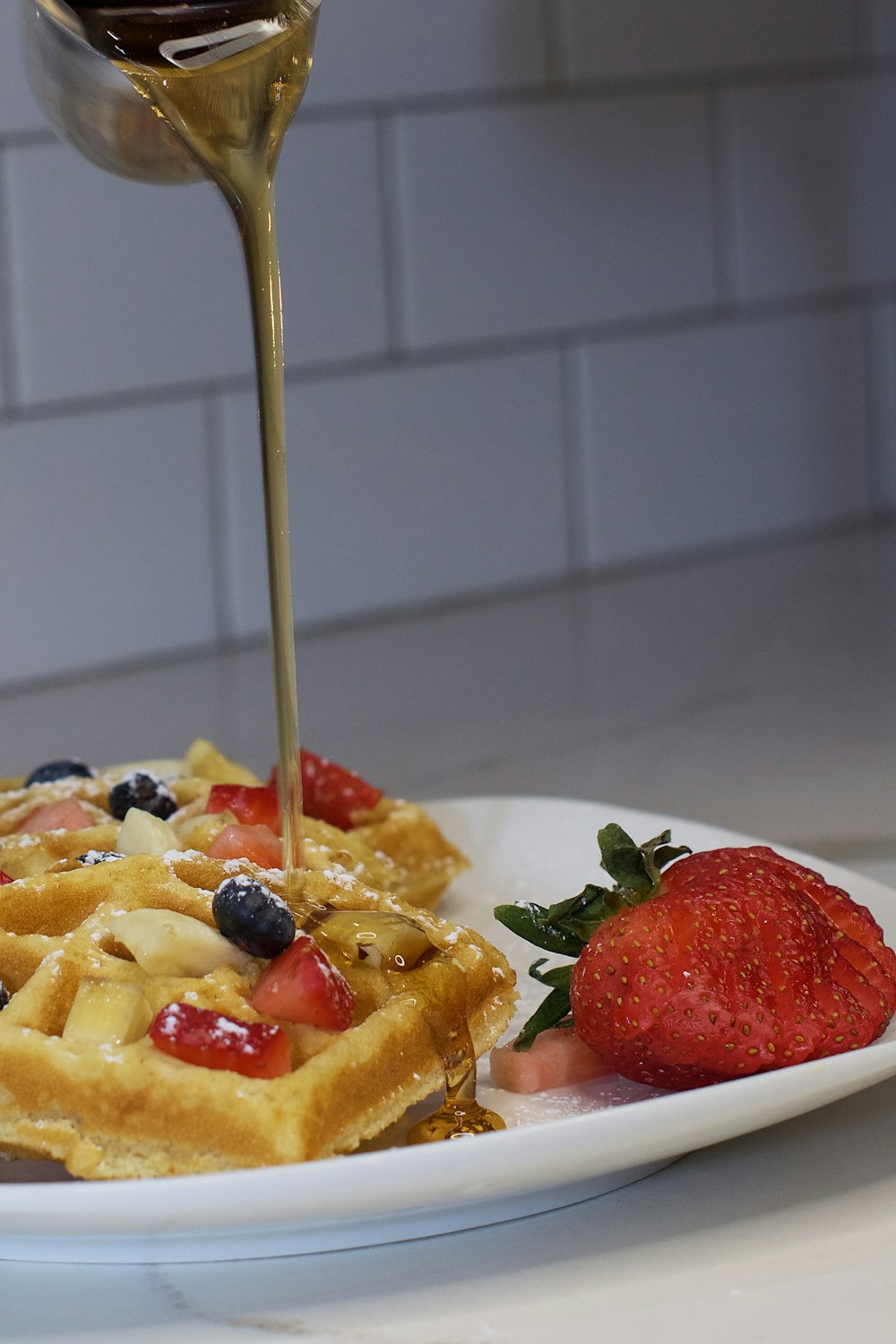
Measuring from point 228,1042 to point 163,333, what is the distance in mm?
1753

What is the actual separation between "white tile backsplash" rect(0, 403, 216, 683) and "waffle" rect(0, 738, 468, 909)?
93 cm

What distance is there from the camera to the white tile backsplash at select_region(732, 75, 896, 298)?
301 centimetres

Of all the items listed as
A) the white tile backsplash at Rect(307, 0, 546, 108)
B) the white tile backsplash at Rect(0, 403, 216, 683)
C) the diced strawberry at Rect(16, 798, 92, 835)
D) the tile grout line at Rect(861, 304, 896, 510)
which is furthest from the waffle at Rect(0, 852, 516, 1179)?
the tile grout line at Rect(861, 304, 896, 510)

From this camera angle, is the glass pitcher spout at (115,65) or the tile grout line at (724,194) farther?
the tile grout line at (724,194)

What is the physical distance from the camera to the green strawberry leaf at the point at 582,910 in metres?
0.95

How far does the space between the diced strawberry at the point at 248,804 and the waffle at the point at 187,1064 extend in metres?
0.18

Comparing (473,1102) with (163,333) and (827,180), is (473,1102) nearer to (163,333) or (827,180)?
(163,333)

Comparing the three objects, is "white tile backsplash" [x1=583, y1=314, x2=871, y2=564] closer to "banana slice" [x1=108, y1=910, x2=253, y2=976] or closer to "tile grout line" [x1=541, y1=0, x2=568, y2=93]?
"tile grout line" [x1=541, y1=0, x2=568, y2=93]

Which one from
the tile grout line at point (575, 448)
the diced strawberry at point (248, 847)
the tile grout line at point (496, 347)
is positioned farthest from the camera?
the tile grout line at point (575, 448)

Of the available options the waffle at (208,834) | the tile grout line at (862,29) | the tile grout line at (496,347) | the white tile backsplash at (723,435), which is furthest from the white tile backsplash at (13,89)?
the tile grout line at (862,29)

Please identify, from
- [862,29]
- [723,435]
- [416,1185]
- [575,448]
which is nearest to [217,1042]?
[416,1185]

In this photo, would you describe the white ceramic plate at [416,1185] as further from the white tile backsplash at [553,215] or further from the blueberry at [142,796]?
the white tile backsplash at [553,215]

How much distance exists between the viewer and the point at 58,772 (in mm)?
1406

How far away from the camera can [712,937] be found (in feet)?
2.95
